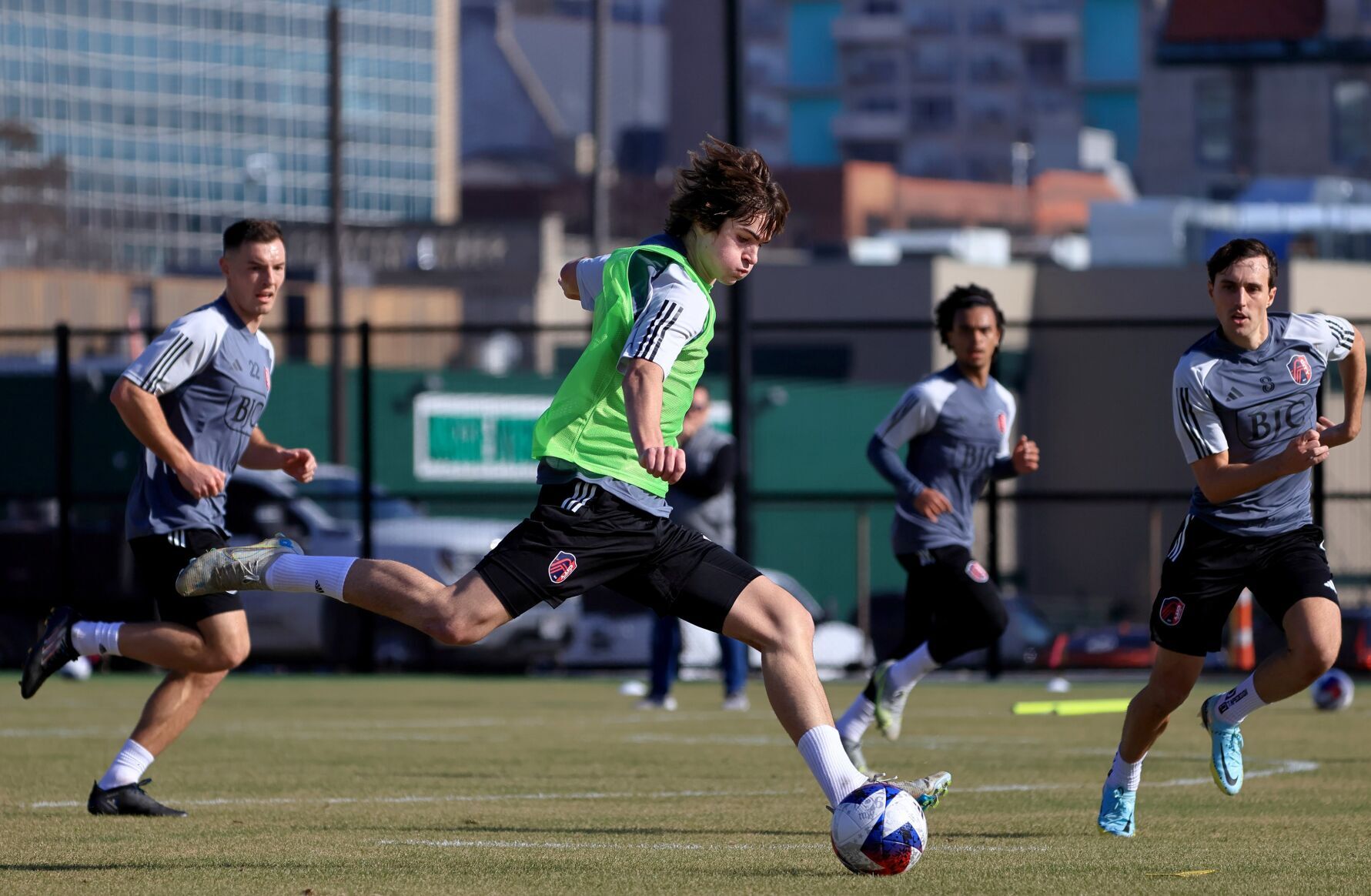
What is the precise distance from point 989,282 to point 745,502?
29.7m

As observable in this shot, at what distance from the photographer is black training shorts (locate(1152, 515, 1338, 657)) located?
7.36m

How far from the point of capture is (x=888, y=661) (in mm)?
10461

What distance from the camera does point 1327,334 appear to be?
24.8 ft

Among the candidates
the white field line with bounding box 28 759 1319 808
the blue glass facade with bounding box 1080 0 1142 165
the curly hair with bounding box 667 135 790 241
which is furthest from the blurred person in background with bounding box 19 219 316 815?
the blue glass facade with bounding box 1080 0 1142 165

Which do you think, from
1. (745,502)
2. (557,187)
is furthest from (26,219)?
(745,502)

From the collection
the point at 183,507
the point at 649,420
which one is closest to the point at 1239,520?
the point at 649,420

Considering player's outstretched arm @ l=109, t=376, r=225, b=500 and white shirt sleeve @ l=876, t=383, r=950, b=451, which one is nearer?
player's outstretched arm @ l=109, t=376, r=225, b=500

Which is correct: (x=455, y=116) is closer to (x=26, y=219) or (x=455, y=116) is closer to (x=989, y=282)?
(x=26, y=219)

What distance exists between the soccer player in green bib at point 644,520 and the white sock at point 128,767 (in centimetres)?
192

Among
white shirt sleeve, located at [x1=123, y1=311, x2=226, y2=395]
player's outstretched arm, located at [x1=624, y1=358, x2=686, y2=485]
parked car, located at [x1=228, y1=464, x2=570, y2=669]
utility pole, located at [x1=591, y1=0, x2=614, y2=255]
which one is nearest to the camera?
player's outstretched arm, located at [x1=624, y1=358, x2=686, y2=485]

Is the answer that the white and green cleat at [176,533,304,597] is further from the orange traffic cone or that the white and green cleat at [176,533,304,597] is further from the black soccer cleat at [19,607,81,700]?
the orange traffic cone

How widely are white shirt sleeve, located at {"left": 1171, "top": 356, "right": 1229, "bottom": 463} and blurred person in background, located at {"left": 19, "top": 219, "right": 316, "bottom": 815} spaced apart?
3086 mm

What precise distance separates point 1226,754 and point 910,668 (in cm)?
257

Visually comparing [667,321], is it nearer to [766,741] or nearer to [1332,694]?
[766,741]
